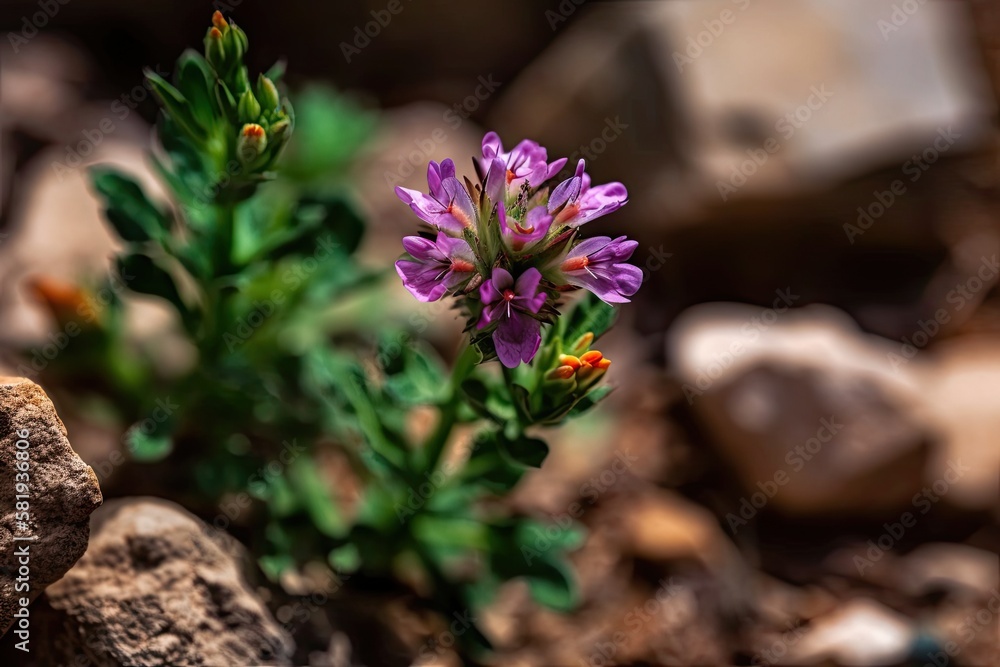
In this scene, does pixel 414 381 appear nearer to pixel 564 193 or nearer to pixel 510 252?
pixel 510 252

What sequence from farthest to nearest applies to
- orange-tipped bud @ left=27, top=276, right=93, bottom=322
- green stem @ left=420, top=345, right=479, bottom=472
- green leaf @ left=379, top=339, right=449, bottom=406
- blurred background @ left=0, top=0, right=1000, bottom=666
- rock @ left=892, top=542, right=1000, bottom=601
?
rock @ left=892, top=542, right=1000, bottom=601
blurred background @ left=0, top=0, right=1000, bottom=666
orange-tipped bud @ left=27, top=276, right=93, bottom=322
green leaf @ left=379, top=339, right=449, bottom=406
green stem @ left=420, top=345, right=479, bottom=472

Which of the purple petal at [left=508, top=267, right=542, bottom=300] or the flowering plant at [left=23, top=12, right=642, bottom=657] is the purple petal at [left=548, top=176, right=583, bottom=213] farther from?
the purple petal at [left=508, top=267, right=542, bottom=300]

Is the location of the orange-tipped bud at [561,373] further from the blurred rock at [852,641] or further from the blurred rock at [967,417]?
the blurred rock at [967,417]

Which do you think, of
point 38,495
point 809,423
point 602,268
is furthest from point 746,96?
point 38,495

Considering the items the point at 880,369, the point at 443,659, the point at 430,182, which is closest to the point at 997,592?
the point at 880,369

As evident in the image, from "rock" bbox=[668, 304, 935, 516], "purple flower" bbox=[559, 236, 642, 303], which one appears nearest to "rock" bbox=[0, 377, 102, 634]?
"purple flower" bbox=[559, 236, 642, 303]

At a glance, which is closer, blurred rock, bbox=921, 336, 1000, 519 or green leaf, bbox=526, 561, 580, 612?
green leaf, bbox=526, 561, 580, 612
